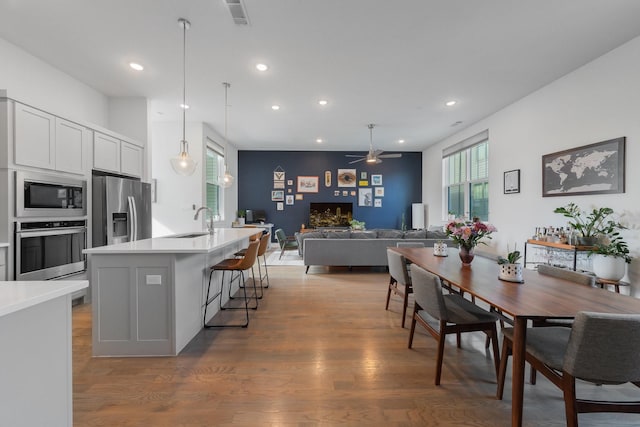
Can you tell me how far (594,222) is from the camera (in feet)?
11.2

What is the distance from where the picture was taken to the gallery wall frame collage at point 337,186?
9.00m

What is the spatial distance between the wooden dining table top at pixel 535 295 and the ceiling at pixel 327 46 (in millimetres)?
2422

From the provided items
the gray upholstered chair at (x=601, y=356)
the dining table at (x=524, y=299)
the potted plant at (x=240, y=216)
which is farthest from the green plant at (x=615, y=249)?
the potted plant at (x=240, y=216)

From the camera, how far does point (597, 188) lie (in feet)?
11.7

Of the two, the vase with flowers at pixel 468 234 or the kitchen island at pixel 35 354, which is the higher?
the vase with flowers at pixel 468 234

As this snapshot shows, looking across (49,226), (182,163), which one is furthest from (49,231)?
(182,163)

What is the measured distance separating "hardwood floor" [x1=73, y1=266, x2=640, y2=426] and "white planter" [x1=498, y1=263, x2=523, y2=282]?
2.46 ft

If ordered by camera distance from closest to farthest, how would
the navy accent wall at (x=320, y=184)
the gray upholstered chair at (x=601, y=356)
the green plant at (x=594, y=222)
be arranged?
the gray upholstered chair at (x=601, y=356)
the green plant at (x=594, y=222)
the navy accent wall at (x=320, y=184)

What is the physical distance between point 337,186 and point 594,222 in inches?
251

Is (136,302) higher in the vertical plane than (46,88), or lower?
lower

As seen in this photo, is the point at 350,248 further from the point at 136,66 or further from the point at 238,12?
the point at 136,66

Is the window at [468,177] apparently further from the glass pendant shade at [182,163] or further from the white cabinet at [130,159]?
the white cabinet at [130,159]

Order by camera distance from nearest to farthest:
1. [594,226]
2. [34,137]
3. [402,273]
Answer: [402,273] < [34,137] < [594,226]

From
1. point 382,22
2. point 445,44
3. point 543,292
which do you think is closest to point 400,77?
point 445,44
